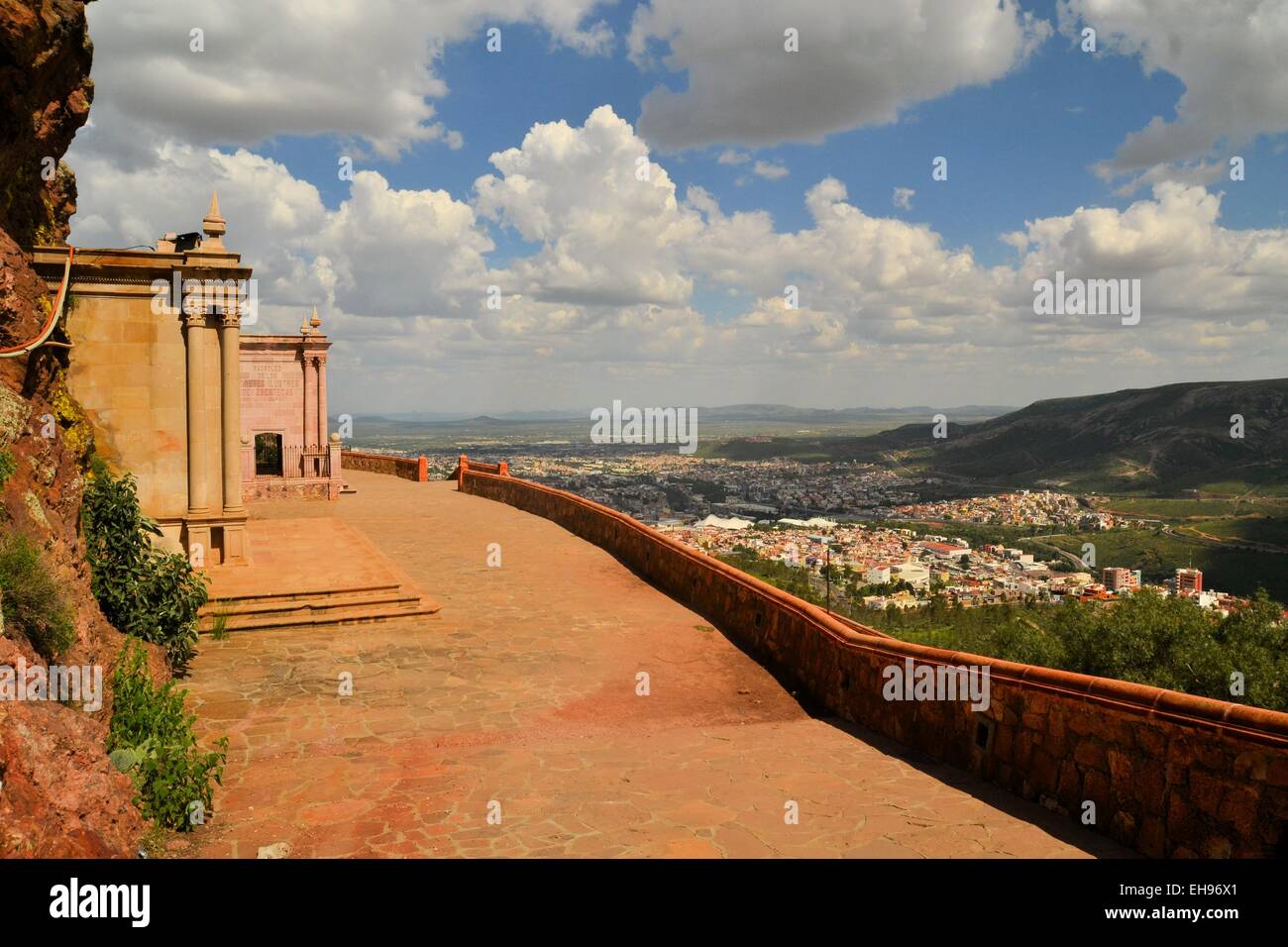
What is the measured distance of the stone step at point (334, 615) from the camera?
10.5 m

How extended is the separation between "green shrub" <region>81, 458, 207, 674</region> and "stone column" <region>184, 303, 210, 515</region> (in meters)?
2.75

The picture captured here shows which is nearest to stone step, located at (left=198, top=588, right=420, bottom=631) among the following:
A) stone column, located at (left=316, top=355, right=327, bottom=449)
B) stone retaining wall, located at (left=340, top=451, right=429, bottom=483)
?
stone column, located at (left=316, top=355, right=327, bottom=449)

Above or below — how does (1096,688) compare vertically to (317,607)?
above

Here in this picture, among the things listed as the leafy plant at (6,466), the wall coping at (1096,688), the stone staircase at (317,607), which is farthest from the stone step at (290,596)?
the wall coping at (1096,688)

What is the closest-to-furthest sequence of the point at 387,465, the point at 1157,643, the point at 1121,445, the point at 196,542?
the point at 196,542 < the point at 1157,643 < the point at 387,465 < the point at 1121,445

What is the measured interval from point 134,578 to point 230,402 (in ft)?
14.4

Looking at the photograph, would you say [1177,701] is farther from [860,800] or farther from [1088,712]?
[860,800]

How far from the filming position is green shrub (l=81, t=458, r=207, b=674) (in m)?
8.09

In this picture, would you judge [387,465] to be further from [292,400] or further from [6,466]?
[6,466]

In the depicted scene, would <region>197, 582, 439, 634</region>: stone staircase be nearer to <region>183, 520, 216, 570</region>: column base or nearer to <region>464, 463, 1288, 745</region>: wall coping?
<region>183, 520, 216, 570</region>: column base

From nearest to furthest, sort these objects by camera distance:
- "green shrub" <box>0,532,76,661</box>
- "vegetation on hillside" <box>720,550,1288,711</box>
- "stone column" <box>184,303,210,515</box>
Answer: "green shrub" <box>0,532,76,661</box> → "stone column" <box>184,303,210,515</box> → "vegetation on hillside" <box>720,550,1288,711</box>

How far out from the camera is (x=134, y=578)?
8.34 metres

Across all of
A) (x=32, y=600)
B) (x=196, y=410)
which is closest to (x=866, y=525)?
(x=196, y=410)
